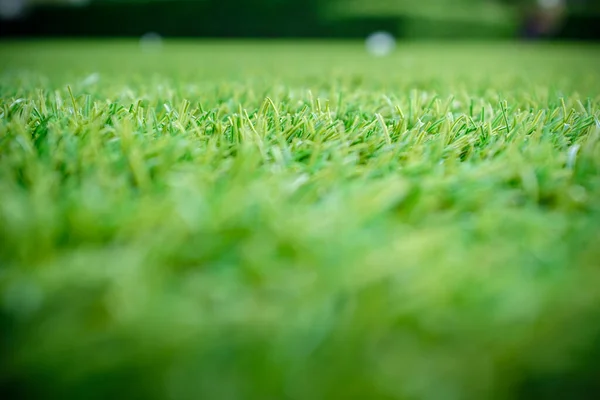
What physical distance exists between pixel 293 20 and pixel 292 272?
41.4 ft

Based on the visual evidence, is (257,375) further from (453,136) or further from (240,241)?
(453,136)

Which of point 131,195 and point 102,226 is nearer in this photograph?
point 102,226

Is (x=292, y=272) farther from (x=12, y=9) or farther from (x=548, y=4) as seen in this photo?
(x=12, y=9)

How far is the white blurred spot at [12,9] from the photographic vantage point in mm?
13484

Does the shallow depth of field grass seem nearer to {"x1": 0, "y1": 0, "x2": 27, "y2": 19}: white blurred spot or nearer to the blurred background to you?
the blurred background

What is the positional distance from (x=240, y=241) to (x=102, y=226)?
0.53 feet

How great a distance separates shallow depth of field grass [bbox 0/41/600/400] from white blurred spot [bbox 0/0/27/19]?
15.1m

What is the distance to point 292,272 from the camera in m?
0.55

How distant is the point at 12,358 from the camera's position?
42cm

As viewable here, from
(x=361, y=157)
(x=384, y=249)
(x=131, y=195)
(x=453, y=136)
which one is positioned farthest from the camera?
(x=453, y=136)

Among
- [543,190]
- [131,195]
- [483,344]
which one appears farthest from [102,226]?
[543,190]

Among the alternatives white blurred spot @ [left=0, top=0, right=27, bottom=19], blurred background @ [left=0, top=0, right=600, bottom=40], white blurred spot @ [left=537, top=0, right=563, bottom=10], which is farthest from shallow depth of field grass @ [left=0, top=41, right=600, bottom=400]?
white blurred spot @ [left=0, top=0, right=27, bottom=19]

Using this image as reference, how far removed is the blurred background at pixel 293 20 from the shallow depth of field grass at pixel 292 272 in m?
11.7

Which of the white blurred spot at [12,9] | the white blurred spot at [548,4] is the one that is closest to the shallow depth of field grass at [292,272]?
the white blurred spot at [548,4]
